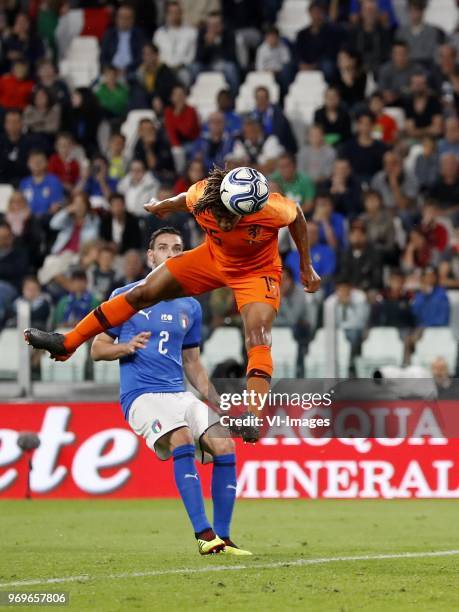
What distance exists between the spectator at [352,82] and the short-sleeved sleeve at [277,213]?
1206cm

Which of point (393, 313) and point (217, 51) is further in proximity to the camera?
point (217, 51)

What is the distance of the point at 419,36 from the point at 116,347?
42.1 ft

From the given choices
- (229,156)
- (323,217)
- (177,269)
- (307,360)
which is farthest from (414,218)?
(177,269)

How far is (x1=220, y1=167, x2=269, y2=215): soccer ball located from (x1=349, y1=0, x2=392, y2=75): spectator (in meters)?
13.4

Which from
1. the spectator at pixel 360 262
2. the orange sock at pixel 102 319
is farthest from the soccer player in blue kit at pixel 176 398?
the spectator at pixel 360 262

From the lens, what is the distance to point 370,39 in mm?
22266

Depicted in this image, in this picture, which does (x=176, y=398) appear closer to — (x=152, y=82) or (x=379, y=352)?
(x=379, y=352)

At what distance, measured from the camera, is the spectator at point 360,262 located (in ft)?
59.6

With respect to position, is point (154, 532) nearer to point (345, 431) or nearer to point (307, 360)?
point (345, 431)

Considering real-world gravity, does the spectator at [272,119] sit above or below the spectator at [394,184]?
above

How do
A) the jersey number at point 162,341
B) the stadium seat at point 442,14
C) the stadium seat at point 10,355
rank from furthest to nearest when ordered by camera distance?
the stadium seat at point 442,14 → the stadium seat at point 10,355 → the jersey number at point 162,341

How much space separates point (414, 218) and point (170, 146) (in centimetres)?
387

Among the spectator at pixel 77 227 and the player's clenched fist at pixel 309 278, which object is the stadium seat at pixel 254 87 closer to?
the spectator at pixel 77 227

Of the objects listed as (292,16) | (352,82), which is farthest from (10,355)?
(292,16)
